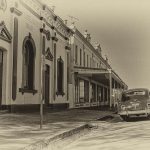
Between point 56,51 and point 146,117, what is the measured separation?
9.47m

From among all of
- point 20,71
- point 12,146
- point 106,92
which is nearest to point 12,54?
point 20,71

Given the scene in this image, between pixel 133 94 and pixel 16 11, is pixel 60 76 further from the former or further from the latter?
pixel 16 11

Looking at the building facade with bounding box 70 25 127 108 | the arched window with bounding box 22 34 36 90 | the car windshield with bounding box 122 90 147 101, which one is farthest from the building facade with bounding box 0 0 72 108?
the car windshield with bounding box 122 90 147 101

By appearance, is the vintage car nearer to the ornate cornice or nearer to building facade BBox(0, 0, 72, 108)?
building facade BBox(0, 0, 72, 108)

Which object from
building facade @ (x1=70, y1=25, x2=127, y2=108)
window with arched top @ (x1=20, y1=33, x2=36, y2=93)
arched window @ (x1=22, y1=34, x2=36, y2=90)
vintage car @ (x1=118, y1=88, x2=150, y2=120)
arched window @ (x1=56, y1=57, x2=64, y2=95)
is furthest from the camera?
building facade @ (x1=70, y1=25, x2=127, y2=108)

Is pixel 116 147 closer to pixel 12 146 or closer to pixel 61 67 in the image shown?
pixel 12 146

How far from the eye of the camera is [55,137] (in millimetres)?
10984

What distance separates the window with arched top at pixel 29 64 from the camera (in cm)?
2180

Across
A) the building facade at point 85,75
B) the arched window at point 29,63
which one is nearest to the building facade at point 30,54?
the arched window at point 29,63

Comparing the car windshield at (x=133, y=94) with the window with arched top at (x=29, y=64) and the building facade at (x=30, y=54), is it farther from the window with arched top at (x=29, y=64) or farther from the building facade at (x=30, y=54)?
the window with arched top at (x=29, y=64)

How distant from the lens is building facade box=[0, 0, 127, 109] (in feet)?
62.3

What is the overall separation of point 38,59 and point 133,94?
6225 mm

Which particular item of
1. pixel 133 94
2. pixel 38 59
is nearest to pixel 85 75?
pixel 38 59

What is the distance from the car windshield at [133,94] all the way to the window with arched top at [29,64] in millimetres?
5212
